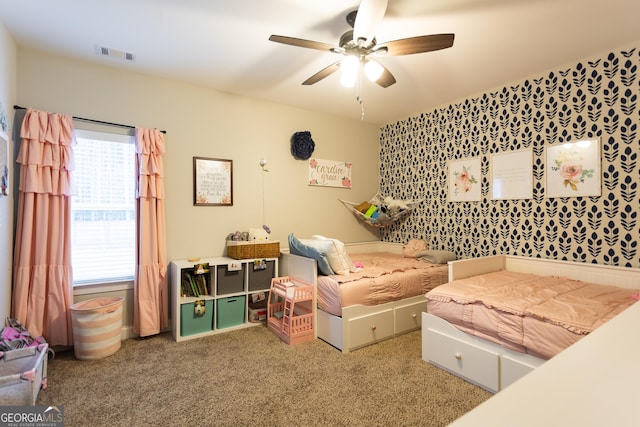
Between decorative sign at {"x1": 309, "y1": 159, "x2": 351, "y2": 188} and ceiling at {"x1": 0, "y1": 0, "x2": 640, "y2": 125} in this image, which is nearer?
ceiling at {"x1": 0, "y1": 0, "x2": 640, "y2": 125}

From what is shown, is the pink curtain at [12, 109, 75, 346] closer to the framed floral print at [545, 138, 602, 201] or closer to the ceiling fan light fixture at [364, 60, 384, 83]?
the ceiling fan light fixture at [364, 60, 384, 83]

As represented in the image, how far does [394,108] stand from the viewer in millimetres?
4102

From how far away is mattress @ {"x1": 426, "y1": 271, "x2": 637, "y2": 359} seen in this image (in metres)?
1.84

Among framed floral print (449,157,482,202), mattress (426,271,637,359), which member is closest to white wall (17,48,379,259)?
framed floral print (449,157,482,202)

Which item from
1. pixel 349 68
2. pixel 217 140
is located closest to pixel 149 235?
pixel 217 140

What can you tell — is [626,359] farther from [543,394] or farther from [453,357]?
[453,357]

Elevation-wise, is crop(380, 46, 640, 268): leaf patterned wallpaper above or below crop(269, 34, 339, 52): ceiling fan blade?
below

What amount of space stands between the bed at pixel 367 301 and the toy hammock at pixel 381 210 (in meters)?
1.05

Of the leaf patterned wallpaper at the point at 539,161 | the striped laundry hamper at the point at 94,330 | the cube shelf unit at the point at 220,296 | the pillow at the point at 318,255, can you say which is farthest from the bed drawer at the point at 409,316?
the striped laundry hamper at the point at 94,330

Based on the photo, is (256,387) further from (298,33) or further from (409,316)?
(298,33)

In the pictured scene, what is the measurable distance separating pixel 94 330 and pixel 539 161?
4206 mm

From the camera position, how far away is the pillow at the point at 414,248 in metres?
4.01

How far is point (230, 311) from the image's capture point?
3221 millimetres

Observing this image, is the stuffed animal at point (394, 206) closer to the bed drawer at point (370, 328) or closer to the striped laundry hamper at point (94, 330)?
the bed drawer at point (370, 328)
